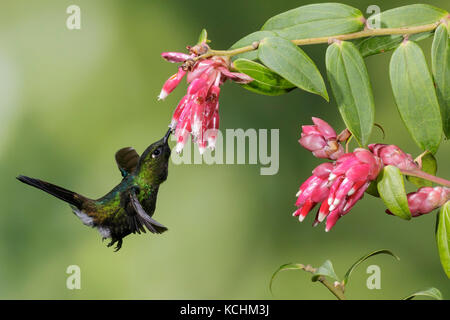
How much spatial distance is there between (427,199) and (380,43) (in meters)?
0.22

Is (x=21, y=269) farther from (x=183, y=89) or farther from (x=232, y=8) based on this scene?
(x=232, y=8)

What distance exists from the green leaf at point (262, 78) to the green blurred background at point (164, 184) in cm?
136

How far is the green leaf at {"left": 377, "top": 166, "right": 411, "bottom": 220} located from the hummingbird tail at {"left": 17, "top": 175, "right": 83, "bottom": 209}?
0.52 m

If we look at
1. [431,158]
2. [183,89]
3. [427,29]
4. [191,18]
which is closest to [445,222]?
[431,158]

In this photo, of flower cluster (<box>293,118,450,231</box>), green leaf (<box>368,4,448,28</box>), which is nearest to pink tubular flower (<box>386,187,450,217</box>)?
flower cluster (<box>293,118,450,231</box>)

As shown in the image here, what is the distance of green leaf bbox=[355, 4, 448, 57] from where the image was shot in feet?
2.42

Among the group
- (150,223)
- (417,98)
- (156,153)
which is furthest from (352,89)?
(156,153)

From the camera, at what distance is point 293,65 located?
2.24ft

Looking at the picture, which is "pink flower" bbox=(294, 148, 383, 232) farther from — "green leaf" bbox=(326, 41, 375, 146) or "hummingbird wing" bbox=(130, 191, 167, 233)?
"hummingbird wing" bbox=(130, 191, 167, 233)

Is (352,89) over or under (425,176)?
over

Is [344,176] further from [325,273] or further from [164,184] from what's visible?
[164,184]

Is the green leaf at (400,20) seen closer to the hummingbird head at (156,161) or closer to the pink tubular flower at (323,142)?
the pink tubular flower at (323,142)

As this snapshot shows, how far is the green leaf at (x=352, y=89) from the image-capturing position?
69 cm

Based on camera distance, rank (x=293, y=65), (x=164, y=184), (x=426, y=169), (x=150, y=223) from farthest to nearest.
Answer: (x=164, y=184) < (x=150, y=223) < (x=426, y=169) < (x=293, y=65)
